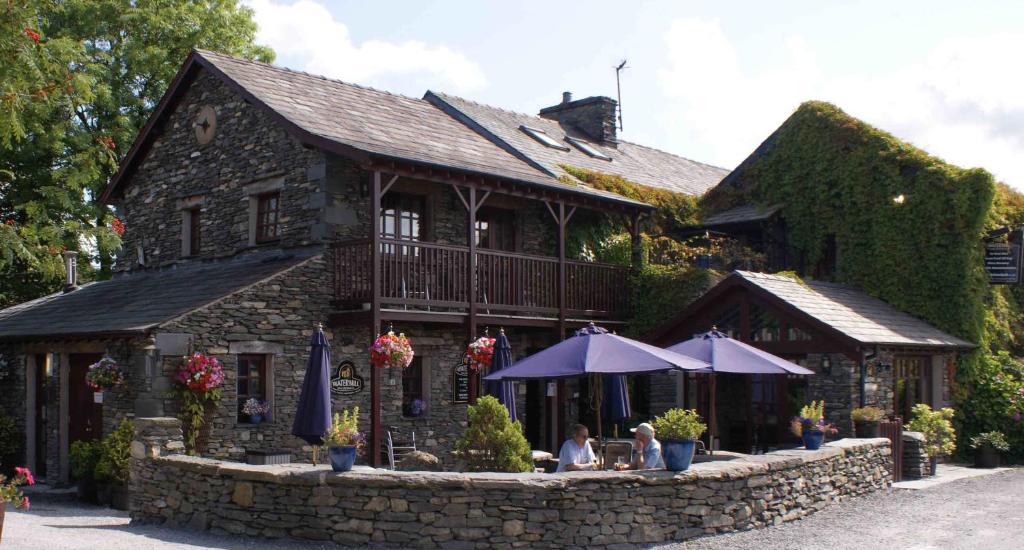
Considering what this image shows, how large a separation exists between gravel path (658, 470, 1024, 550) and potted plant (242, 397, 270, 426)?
23.8 feet

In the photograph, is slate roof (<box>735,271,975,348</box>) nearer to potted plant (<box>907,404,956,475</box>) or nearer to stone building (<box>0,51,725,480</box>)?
potted plant (<box>907,404,956,475</box>)

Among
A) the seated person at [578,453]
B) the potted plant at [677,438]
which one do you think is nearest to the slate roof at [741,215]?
the seated person at [578,453]

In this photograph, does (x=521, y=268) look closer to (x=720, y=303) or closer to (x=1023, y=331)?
(x=720, y=303)

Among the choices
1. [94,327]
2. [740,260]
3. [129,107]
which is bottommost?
[94,327]

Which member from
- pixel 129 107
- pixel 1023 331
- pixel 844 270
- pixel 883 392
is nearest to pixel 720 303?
pixel 883 392

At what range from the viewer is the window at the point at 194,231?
762 inches

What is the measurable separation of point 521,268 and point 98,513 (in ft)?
25.5

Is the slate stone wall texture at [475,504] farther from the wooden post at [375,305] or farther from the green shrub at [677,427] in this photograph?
the wooden post at [375,305]

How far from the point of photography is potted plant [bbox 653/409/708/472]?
10500 mm

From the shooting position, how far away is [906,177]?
2009cm

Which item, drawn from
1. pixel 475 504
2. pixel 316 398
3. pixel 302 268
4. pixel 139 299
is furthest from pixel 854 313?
pixel 139 299

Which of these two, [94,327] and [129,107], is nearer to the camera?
[94,327]

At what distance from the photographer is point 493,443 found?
11.2m

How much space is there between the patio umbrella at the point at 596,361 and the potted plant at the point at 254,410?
14.1 feet
